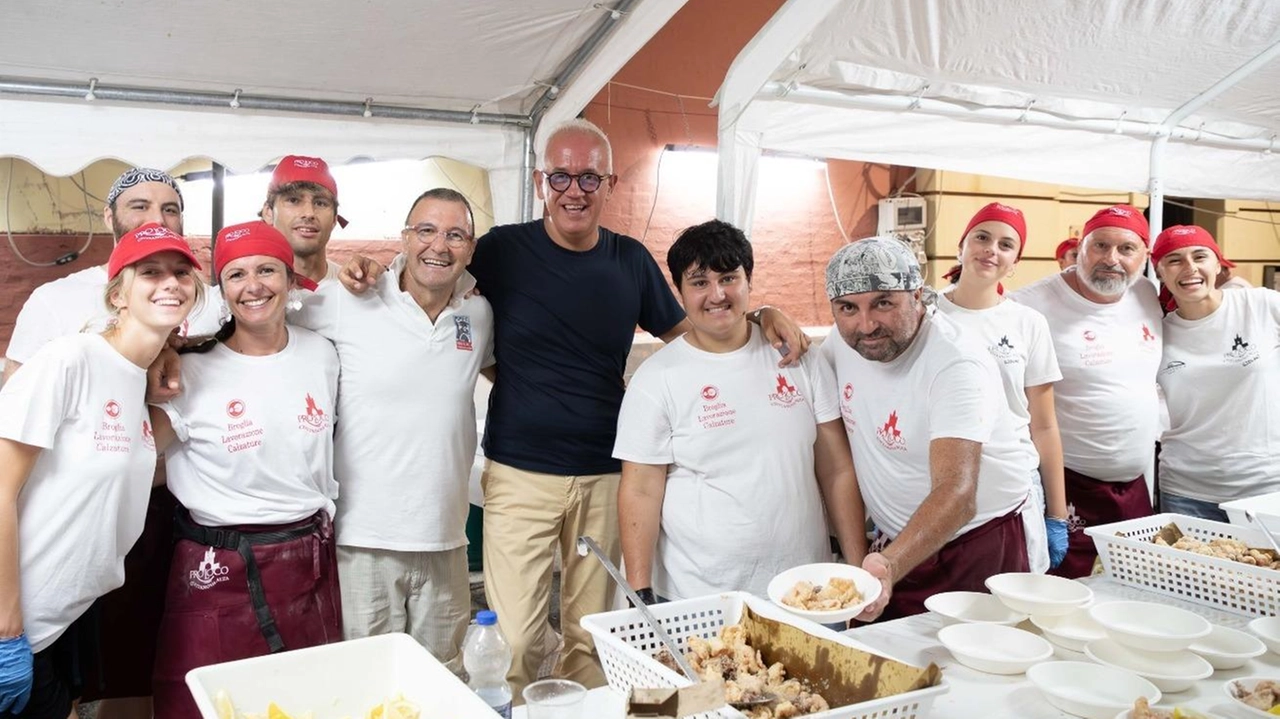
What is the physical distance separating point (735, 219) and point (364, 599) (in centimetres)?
216

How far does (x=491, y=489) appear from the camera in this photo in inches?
136

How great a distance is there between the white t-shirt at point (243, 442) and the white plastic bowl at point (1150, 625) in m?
2.08

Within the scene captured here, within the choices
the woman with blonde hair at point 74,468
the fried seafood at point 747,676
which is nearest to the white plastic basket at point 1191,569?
the fried seafood at point 747,676

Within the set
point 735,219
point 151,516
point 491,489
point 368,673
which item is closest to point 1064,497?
point 735,219

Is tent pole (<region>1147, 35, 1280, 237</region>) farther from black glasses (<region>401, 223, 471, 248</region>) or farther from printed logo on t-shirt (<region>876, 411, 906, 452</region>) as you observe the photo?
black glasses (<region>401, 223, 471, 248</region>)

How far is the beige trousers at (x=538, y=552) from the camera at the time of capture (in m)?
3.37

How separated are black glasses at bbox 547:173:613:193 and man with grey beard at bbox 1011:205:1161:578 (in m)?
2.06

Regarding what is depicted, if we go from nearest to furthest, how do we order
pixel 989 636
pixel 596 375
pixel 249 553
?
pixel 989 636 → pixel 249 553 → pixel 596 375

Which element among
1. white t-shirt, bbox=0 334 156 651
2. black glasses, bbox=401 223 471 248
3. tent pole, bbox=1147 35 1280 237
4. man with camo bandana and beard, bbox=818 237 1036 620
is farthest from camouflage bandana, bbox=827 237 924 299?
tent pole, bbox=1147 35 1280 237

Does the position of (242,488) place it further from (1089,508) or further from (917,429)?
(1089,508)

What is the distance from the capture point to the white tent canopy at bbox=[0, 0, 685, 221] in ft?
13.2

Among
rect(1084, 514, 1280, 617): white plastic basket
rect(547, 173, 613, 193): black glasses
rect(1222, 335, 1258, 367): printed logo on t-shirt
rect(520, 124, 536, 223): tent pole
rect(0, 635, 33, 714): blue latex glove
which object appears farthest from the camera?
rect(520, 124, 536, 223): tent pole

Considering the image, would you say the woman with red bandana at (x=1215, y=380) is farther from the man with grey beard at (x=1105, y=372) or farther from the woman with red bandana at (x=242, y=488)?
the woman with red bandana at (x=242, y=488)

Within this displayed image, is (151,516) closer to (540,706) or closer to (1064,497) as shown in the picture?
(540,706)
